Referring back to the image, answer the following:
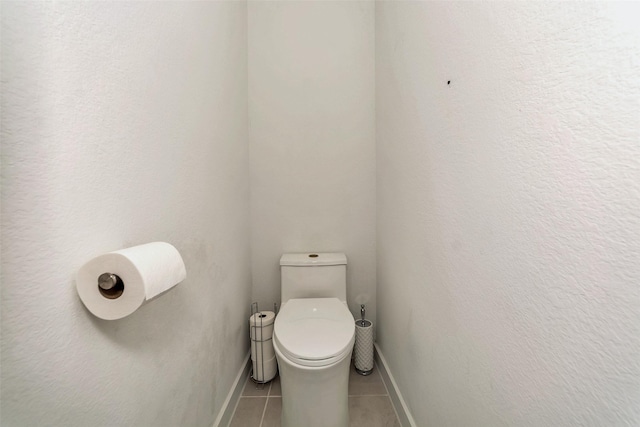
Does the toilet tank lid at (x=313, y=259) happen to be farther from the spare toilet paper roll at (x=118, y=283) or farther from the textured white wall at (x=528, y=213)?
the spare toilet paper roll at (x=118, y=283)

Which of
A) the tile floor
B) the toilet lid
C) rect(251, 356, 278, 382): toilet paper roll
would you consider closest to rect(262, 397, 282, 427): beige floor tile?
the tile floor

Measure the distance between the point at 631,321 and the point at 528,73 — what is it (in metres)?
0.44

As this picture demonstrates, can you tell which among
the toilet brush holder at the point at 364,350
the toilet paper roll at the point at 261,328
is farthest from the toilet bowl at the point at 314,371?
the toilet brush holder at the point at 364,350

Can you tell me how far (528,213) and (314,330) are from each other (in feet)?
3.03

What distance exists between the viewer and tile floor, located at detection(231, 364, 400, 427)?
119cm

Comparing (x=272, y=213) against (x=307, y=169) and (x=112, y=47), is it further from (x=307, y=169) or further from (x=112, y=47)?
(x=112, y=47)

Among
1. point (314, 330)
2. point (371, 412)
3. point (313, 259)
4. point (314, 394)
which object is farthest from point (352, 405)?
point (313, 259)

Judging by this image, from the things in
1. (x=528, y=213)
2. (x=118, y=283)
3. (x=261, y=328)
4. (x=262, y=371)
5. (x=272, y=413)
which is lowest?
(x=272, y=413)

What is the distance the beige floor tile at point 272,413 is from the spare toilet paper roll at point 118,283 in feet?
3.46

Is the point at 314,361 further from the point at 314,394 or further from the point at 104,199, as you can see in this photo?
the point at 104,199

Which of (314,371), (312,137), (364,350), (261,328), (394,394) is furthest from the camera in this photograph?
(312,137)

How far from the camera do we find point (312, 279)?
4.94ft

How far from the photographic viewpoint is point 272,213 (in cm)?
164

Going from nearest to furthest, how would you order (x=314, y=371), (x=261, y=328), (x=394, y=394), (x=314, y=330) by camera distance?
(x=314, y=371) → (x=314, y=330) → (x=394, y=394) → (x=261, y=328)
